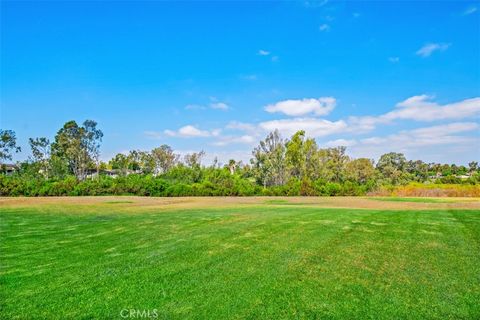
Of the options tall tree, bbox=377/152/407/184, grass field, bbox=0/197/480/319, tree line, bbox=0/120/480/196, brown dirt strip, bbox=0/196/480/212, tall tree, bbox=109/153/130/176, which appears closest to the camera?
grass field, bbox=0/197/480/319

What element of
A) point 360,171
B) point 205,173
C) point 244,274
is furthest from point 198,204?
point 360,171

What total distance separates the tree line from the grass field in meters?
30.4

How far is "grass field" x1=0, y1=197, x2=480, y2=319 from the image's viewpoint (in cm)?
379

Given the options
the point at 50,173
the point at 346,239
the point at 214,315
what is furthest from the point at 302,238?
the point at 50,173

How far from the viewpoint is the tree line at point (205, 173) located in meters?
38.2

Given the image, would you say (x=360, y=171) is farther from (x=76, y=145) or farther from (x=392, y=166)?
(x=76, y=145)

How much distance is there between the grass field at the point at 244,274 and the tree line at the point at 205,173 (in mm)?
30376

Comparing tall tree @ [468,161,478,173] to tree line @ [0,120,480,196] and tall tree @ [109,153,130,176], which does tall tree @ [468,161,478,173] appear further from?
tall tree @ [109,153,130,176]

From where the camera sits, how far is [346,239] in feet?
24.8

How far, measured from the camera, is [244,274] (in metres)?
5.02

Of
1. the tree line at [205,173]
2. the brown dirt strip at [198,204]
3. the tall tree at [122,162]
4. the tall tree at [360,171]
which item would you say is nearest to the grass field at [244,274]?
the brown dirt strip at [198,204]

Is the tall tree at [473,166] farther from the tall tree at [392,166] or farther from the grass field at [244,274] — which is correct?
the grass field at [244,274]

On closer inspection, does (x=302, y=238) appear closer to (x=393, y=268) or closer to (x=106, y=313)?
(x=393, y=268)

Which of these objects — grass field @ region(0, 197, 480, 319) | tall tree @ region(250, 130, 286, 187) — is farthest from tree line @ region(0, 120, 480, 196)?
grass field @ region(0, 197, 480, 319)
